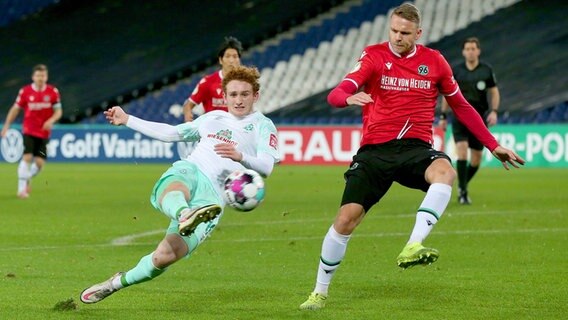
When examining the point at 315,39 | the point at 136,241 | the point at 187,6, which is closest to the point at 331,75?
the point at 315,39

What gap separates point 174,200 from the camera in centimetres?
715

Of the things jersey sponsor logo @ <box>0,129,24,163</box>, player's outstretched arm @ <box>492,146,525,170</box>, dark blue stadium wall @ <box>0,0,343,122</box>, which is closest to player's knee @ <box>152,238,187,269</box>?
player's outstretched arm @ <box>492,146,525,170</box>

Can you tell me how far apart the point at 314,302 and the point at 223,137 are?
47.9 inches

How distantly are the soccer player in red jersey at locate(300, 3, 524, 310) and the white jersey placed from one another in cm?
57

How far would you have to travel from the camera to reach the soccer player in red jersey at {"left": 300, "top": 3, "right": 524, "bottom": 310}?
781 cm

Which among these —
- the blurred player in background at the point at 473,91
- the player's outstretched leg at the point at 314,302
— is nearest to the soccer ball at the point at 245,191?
the player's outstretched leg at the point at 314,302

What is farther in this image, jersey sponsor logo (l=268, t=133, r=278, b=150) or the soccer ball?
jersey sponsor logo (l=268, t=133, r=278, b=150)

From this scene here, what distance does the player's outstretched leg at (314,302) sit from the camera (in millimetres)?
7734

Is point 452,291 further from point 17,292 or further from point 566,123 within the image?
point 566,123

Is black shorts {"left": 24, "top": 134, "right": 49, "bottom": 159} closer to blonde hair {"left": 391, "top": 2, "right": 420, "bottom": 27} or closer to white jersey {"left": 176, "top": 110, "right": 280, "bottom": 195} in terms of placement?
white jersey {"left": 176, "top": 110, "right": 280, "bottom": 195}

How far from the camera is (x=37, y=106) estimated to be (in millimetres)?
19781

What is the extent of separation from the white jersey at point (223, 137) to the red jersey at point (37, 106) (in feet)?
40.4

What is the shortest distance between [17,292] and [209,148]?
1.88m

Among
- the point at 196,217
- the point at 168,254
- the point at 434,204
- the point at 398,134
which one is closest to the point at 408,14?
the point at 398,134
